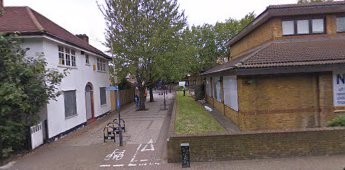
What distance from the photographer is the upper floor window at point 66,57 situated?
19.9m

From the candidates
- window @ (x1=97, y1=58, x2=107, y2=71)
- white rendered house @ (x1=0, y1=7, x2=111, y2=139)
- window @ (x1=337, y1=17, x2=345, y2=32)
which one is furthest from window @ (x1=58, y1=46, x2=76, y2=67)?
window @ (x1=337, y1=17, x2=345, y2=32)

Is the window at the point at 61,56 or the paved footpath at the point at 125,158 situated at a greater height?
the window at the point at 61,56

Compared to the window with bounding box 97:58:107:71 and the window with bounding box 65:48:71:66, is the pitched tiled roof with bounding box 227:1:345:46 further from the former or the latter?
the window with bounding box 97:58:107:71

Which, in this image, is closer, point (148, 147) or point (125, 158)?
point (125, 158)

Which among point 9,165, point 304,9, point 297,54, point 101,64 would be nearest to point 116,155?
point 9,165

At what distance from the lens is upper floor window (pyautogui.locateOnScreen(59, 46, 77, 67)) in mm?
19891

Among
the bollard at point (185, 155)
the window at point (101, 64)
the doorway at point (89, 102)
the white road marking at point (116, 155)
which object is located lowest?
the white road marking at point (116, 155)

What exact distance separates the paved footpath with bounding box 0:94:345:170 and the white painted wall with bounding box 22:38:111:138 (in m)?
1.05

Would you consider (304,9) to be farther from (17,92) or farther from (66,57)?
(17,92)

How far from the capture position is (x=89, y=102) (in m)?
25.8

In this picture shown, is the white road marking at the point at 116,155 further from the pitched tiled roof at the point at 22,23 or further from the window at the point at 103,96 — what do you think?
the window at the point at 103,96

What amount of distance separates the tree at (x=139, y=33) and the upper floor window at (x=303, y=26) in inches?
525

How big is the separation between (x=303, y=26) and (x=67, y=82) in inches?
500

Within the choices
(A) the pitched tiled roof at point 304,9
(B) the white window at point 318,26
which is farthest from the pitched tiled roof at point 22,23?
(B) the white window at point 318,26
